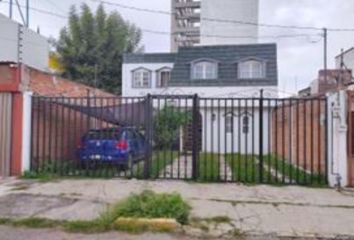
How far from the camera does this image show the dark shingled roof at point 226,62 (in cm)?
2962

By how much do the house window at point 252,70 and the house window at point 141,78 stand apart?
8584 mm

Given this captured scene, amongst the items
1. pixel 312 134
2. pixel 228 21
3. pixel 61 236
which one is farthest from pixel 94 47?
pixel 61 236

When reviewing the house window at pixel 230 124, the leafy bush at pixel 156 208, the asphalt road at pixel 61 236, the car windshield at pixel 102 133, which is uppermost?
the house window at pixel 230 124

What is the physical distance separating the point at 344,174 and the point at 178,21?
221ft

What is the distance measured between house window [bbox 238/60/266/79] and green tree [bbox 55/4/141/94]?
12872 millimetres

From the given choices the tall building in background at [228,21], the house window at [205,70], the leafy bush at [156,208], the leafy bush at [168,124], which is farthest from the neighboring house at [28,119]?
the tall building in background at [228,21]

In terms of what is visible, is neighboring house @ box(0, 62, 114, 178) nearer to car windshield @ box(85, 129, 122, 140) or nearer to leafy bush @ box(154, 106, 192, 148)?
car windshield @ box(85, 129, 122, 140)

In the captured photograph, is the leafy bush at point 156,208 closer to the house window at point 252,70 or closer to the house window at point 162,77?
the house window at point 252,70

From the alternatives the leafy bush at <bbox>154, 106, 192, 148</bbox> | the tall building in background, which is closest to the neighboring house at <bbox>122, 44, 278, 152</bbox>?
the tall building in background

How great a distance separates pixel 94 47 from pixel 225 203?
102 feet

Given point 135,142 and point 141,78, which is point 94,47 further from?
point 135,142

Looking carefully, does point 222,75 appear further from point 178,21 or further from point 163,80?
point 178,21

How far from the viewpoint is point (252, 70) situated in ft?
98.4

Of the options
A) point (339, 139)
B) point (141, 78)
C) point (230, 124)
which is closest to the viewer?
point (339, 139)
